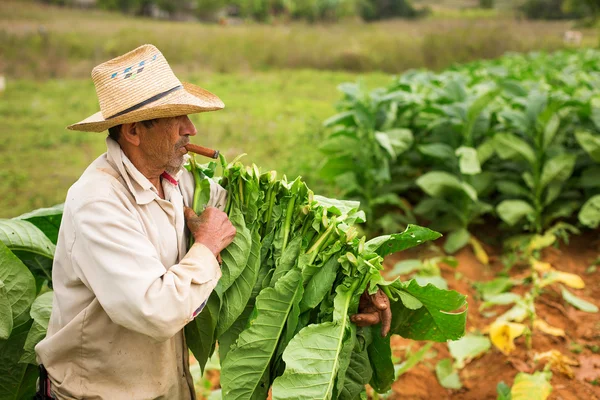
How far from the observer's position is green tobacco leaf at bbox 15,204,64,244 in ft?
7.80

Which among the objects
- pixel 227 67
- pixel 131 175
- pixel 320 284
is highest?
pixel 131 175

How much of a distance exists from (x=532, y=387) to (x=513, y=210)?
6.90ft

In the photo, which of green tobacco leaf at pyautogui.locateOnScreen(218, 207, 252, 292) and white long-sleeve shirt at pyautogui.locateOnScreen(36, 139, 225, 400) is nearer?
white long-sleeve shirt at pyautogui.locateOnScreen(36, 139, 225, 400)

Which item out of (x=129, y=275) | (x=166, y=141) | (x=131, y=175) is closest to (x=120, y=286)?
(x=129, y=275)

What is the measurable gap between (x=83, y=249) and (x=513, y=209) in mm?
3610

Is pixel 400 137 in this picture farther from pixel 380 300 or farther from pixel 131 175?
pixel 131 175

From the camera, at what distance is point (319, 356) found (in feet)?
5.75

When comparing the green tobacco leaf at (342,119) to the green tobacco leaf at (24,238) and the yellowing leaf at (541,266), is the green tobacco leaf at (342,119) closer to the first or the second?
the yellowing leaf at (541,266)

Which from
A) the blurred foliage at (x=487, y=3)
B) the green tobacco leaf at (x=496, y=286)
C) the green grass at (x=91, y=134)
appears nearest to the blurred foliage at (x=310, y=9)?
the blurred foliage at (x=487, y=3)

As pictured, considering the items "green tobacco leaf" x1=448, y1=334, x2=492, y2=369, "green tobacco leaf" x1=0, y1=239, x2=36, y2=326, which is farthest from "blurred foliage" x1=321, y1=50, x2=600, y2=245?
"green tobacco leaf" x1=0, y1=239, x2=36, y2=326

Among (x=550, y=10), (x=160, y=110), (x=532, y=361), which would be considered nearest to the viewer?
(x=160, y=110)

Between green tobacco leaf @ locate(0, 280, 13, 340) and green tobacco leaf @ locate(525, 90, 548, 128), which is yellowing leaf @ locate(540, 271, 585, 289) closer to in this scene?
green tobacco leaf @ locate(525, 90, 548, 128)

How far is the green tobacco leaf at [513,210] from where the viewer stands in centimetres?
450

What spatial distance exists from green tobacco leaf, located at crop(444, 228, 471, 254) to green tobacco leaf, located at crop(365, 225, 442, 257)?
270 centimetres
